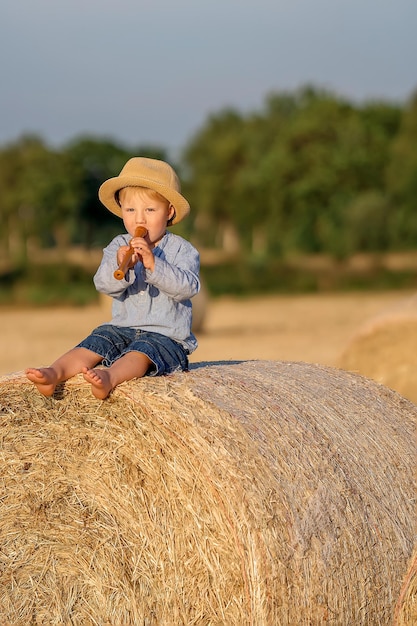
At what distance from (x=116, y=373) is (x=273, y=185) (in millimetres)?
51557

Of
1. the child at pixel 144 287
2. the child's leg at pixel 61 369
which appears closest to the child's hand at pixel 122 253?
the child at pixel 144 287

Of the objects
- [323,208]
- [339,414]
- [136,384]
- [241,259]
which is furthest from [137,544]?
[323,208]

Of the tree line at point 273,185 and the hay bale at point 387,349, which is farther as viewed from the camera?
the tree line at point 273,185

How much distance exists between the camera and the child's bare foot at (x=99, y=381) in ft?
14.8

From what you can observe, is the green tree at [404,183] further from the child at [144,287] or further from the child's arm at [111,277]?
the child's arm at [111,277]

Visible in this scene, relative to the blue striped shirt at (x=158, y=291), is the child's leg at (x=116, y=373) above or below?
below

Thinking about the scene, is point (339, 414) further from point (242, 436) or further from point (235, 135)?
point (235, 135)

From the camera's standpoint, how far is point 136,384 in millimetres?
4582

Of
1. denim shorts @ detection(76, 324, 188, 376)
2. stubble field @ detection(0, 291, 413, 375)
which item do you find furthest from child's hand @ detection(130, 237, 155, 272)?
stubble field @ detection(0, 291, 413, 375)

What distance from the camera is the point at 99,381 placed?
14.8ft

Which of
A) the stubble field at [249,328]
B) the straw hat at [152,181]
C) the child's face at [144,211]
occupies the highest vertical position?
the straw hat at [152,181]

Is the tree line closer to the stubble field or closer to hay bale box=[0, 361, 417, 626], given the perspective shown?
the stubble field

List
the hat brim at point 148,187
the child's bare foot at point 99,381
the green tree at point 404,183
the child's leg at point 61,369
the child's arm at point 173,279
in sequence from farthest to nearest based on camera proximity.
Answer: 1. the green tree at point 404,183
2. the hat brim at point 148,187
3. the child's arm at point 173,279
4. the child's leg at point 61,369
5. the child's bare foot at point 99,381

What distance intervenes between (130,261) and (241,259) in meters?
33.1
